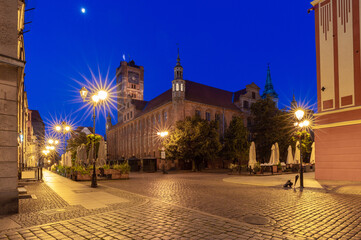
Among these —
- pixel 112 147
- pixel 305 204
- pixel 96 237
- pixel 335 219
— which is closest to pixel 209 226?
pixel 96 237

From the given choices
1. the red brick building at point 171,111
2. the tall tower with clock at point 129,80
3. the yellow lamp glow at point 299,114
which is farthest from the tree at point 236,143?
the tall tower with clock at point 129,80

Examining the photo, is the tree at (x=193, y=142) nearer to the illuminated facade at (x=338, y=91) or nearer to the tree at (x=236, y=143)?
the tree at (x=236, y=143)

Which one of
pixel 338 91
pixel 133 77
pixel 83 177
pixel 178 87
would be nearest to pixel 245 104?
pixel 178 87

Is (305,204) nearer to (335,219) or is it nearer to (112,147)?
(335,219)

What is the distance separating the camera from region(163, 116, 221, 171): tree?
35.2 metres

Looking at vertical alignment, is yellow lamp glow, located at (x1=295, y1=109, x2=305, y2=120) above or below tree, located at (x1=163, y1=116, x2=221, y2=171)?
above

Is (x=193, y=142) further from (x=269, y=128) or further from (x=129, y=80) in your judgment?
(x=129, y=80)

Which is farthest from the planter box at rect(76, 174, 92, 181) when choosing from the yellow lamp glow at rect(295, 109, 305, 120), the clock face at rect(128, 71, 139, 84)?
the clock face at rect(128, 71, 139, 84)

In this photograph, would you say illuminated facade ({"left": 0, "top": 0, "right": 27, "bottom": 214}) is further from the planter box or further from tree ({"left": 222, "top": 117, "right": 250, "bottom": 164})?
tree ({"left": 222, "top": 117, "right": 250, "bottom": 164})

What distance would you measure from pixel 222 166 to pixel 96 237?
1703 inches

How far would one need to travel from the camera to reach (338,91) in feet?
59.1

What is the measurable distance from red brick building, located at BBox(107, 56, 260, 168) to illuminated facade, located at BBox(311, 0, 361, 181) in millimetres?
27086

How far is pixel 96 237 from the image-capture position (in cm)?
543

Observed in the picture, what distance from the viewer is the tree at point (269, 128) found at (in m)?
43.0
